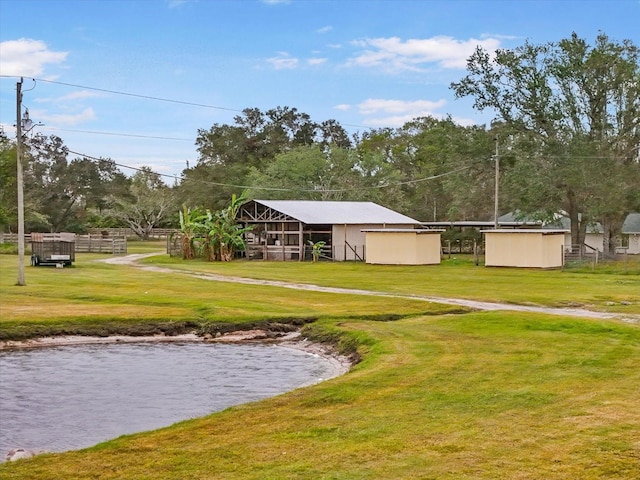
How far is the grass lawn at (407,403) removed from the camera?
30.9ft

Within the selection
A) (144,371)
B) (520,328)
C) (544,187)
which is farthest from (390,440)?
(544,187)

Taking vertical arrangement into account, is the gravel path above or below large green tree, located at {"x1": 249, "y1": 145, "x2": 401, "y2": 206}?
below

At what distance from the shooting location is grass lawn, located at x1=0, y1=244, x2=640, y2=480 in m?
9.43

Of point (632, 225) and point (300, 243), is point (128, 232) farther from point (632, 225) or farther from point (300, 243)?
point (632, 225)

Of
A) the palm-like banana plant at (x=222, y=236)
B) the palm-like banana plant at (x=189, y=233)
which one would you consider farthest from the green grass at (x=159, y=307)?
the palm-like banana plant at (x=189, y=233)

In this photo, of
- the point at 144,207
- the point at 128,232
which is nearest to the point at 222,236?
the point at 144,207

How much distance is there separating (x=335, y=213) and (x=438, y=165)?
32.0 metres

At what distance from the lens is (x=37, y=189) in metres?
94.7

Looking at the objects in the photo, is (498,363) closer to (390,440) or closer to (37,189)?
(390,440)

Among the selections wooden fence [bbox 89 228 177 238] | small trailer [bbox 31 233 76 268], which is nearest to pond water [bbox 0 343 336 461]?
small trailer [bbox 31 233 76 268]

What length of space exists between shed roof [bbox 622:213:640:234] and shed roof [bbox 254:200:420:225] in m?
19.0

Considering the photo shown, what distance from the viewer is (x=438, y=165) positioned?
89.2 m

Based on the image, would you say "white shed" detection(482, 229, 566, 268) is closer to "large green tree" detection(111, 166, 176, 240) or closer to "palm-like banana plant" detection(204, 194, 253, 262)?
"palm-like banana plant" detection(204, 194, 253, 262)

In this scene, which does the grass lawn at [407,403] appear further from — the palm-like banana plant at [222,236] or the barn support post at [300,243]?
the barn support post at [300,243]
